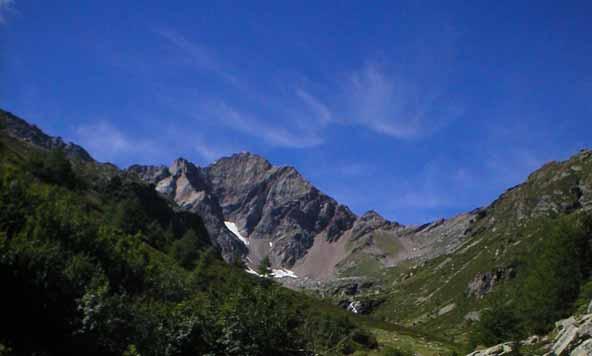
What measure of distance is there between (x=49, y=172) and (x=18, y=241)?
92.5 metres

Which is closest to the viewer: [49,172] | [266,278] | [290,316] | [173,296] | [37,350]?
[37,350]

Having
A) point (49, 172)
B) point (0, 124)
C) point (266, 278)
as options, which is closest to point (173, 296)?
point (266, 278)

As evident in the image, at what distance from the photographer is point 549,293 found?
1932 inches

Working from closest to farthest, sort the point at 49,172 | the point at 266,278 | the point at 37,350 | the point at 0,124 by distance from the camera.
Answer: the point at 37,350, the point at 266,278, the point at 49,172, the point at 0,124

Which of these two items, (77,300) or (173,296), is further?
(173,296)

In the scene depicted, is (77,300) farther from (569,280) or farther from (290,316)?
(569,280)

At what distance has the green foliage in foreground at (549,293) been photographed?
4753 centimetres

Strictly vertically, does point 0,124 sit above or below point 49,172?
above

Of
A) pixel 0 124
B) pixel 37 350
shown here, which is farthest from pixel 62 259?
pixel 0 124

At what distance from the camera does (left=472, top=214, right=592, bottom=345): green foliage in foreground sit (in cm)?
4753

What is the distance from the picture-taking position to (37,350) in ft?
61.8

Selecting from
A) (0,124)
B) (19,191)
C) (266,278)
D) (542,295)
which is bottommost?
(266,278)

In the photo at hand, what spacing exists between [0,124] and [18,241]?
115 metres

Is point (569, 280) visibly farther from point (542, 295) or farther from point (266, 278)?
point (266, 278)
